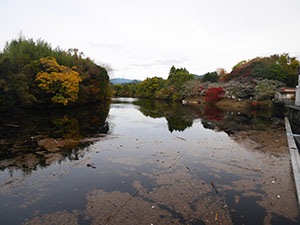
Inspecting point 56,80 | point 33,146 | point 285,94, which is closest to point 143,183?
point 33,146

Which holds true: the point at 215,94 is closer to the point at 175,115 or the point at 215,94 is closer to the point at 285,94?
the point at 285,94

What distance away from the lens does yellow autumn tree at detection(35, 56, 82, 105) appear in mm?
21263

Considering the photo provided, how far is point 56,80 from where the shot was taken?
70.9ft

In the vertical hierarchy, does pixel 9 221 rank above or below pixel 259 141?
above

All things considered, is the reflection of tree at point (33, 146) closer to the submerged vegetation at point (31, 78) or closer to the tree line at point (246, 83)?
the submerged vegetation at point (31, 78)

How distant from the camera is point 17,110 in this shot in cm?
2011

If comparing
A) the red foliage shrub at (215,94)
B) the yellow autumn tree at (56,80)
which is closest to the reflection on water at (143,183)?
the yellow autumn tree at (56,80)

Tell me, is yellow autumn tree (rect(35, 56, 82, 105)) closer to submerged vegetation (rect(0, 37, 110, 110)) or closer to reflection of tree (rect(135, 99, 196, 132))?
submerged vegetation (rect(0, 37, 110, 110))

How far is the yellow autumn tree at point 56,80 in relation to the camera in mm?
21263

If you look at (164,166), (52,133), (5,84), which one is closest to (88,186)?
(164,166)

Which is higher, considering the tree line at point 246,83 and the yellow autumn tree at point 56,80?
the yellow autumn tree at point 56,80

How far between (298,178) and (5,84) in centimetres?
2043

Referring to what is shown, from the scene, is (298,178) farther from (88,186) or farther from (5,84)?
(5,84)

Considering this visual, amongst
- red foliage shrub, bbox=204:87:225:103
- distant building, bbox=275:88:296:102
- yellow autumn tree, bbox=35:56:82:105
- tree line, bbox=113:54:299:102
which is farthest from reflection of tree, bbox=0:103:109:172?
distant building, bbox=275:88:296:102
